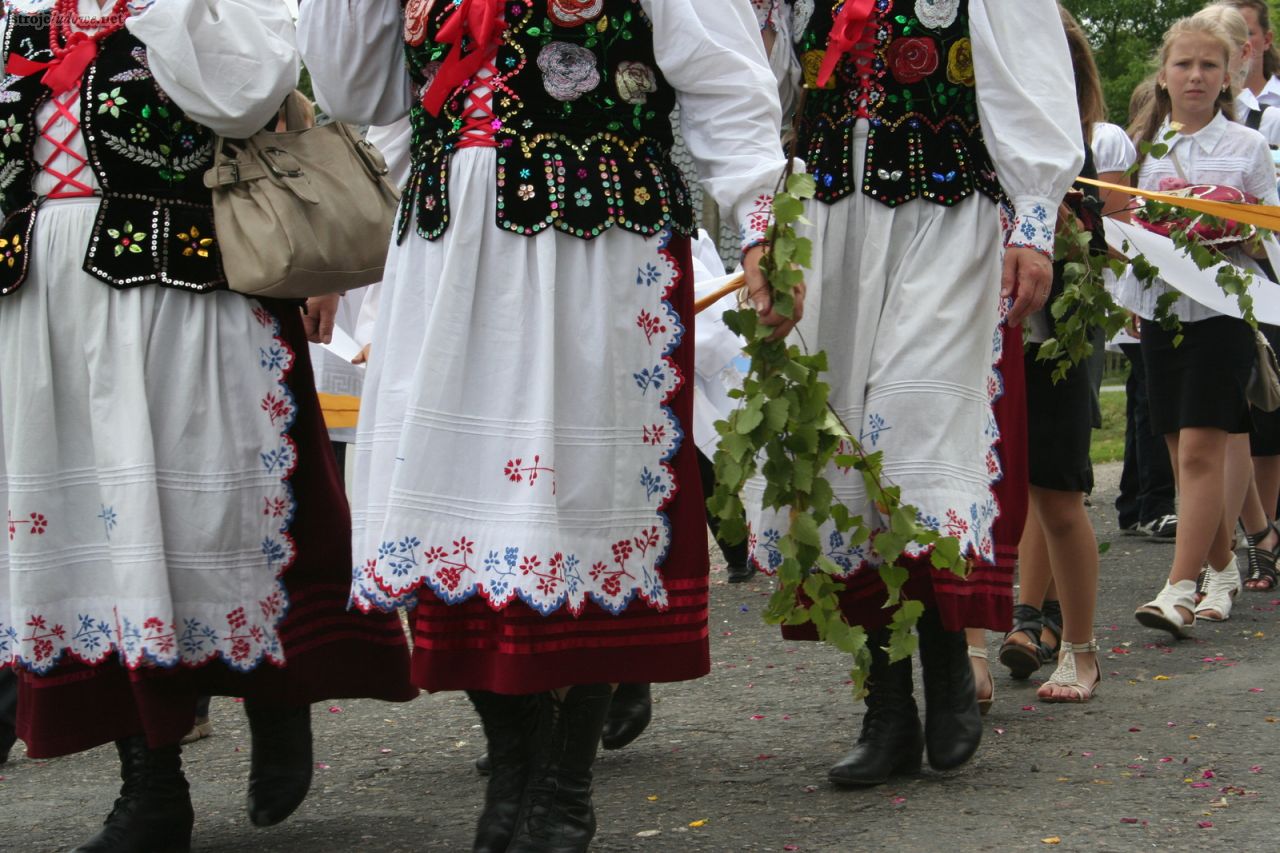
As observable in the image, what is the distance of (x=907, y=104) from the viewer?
4059mm

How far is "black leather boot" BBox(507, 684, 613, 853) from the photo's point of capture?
337 cm

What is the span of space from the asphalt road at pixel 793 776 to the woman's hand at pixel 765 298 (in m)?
1.06

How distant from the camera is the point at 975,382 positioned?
403cm

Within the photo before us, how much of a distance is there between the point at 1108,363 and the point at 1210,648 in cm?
2457

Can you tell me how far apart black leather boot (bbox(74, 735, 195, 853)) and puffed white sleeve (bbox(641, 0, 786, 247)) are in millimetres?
1695

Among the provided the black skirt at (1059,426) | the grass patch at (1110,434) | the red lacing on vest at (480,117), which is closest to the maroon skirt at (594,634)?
the red lacing on vest at (480,117)

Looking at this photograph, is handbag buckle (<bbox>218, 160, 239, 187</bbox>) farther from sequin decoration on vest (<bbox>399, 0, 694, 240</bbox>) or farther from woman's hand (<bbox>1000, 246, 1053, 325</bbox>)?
woman's hand (<bbox>1000, 246, 1053, 325</bbox>)

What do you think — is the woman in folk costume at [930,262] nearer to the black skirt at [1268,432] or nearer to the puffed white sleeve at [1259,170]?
the puffed white sleeve at [1259,170]

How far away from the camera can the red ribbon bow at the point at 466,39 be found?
11.0 feet

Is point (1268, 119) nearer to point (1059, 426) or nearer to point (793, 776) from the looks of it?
point (1059, 426)

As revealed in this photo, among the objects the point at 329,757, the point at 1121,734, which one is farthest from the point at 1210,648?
the point at 329,757

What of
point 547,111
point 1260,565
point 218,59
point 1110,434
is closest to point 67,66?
point 218,59

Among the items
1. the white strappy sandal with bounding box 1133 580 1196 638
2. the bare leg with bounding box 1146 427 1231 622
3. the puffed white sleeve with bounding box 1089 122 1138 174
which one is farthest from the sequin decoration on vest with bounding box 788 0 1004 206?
the puffed white sleeve with bounding box 1089 122 1138 174

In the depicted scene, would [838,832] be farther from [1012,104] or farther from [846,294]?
[1012,104]
